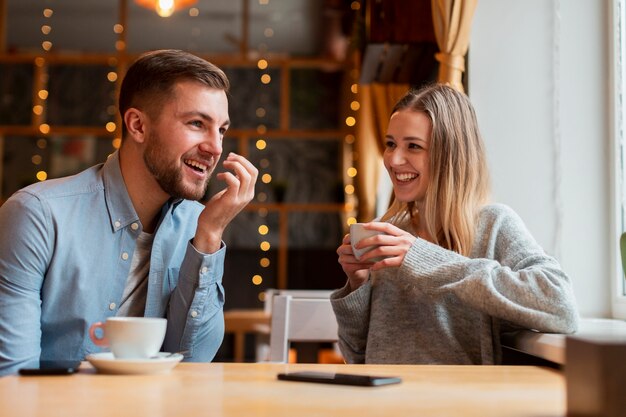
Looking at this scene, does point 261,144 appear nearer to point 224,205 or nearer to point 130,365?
point 224,205

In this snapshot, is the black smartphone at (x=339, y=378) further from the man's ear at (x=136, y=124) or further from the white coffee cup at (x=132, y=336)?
the man's ear at (x=136, y=124)

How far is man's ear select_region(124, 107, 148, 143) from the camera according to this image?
2.02 m

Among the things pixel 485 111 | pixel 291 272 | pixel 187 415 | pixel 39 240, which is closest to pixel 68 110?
pixel 291 272

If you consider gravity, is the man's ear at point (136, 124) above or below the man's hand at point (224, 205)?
above

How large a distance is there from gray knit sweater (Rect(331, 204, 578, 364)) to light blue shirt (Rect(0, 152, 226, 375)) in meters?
0.37

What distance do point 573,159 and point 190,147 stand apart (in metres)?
1.40

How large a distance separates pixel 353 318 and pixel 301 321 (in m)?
0.25

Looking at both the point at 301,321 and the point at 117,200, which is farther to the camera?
the point at 301,321

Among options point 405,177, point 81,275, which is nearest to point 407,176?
point 405,177

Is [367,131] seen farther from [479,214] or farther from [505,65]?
[479,214]

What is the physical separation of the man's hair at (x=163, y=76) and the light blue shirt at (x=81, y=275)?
0.88 feet

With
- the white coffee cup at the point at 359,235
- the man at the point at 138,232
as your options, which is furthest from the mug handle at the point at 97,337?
the white coffee cup at the point at 359,235

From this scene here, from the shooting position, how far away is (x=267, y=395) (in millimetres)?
1031

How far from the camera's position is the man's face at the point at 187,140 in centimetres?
194
